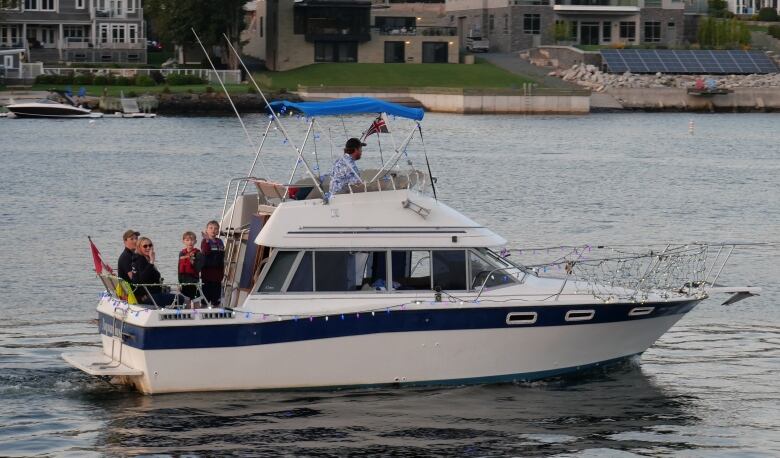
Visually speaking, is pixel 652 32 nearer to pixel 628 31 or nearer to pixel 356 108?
pixel 628 31

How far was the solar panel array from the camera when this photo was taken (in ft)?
340

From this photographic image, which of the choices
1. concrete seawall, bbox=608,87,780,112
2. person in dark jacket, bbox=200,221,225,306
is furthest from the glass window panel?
concrete seawall, bbox=608,87,780,112

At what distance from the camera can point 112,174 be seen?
5294 centimetres

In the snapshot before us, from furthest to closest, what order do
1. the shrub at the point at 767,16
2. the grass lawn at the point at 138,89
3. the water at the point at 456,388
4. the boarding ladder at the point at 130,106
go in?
the shrub at the point at 767,16
the grass lawn at the point at 138,89
the boarding ladder at the point at 130,106
the water at the point at 456,388

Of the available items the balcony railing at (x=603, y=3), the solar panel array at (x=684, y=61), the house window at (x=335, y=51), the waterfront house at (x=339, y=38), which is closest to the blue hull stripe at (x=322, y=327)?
the solar panel array at (x=684, y=61)

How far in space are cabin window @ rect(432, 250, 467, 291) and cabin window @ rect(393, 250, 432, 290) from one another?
106 mm

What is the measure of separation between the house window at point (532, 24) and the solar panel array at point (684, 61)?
7200 millimetres

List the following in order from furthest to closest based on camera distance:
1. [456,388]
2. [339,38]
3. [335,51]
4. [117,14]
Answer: [335,51] → [117,14] → [339,38] → [456,388]

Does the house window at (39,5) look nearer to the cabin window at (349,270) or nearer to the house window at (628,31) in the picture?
the house window at (628,31)

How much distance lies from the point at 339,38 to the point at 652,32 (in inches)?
979

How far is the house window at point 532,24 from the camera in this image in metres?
112

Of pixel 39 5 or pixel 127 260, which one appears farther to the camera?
pixel 39 5

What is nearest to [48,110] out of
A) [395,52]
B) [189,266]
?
[395,52]

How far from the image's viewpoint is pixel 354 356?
18891mm
